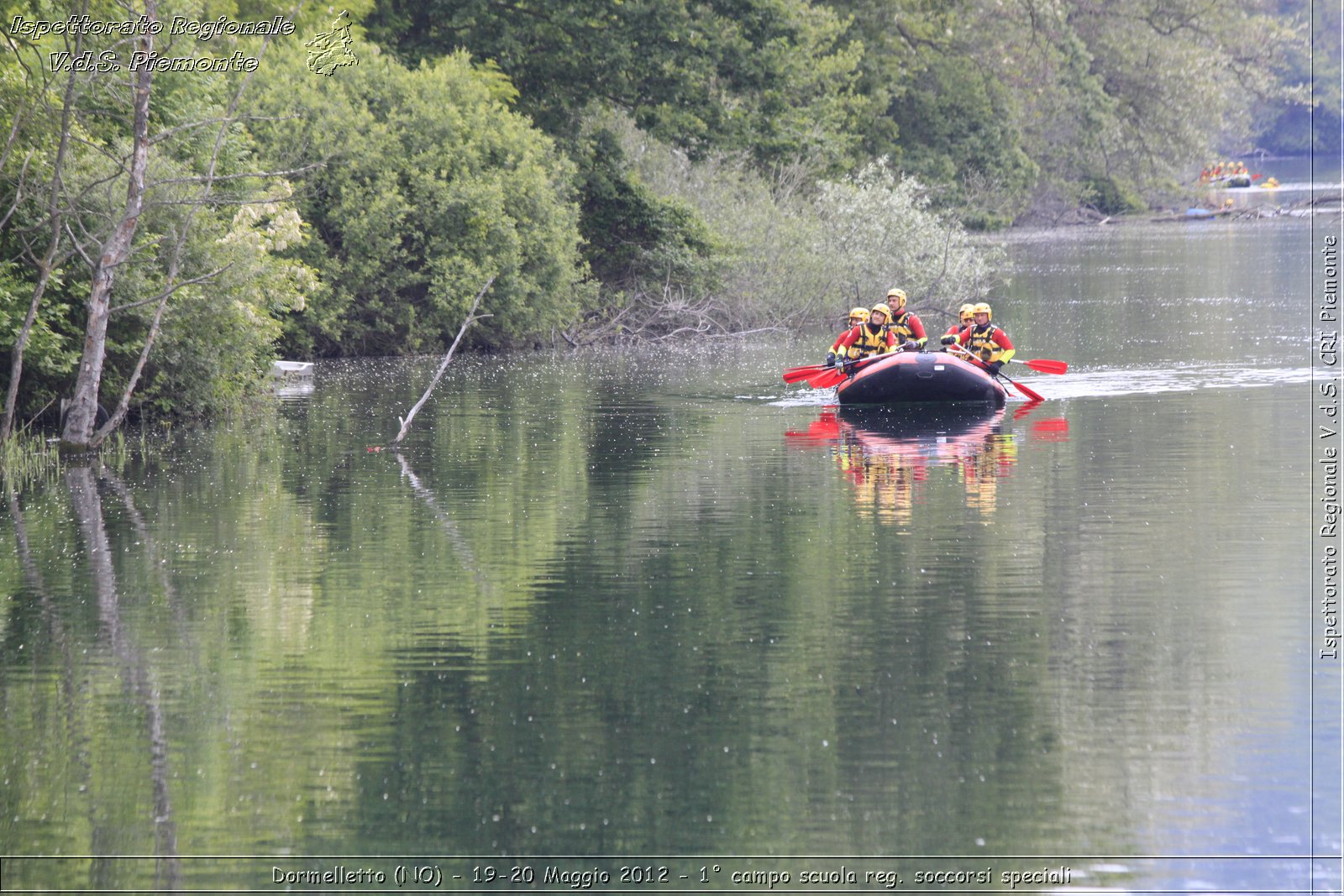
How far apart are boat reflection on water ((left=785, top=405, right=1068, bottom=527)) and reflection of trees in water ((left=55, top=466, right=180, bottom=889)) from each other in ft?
19.7

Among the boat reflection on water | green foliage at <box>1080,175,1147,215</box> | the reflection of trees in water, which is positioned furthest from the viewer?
green foliage at <box>1080,175,1147,215</box>

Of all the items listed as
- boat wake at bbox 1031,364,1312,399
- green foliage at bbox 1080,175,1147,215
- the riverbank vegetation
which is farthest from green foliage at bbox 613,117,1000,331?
green foliage at bbox 1080,175,1147,215

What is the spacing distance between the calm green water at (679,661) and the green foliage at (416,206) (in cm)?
947

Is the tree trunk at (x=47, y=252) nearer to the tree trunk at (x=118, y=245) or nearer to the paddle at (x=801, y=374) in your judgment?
the tree trunk at (x=118, y=245)

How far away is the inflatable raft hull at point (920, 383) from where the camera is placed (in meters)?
21.6

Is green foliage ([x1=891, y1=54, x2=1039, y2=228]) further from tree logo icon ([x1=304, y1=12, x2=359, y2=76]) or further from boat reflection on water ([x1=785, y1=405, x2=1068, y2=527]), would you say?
boat reflection on water ([x1=785, y1=405, x2=1068, y2=527])

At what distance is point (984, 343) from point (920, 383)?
1796 mm

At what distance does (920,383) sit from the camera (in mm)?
21828

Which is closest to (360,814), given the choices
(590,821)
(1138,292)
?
(590,821)

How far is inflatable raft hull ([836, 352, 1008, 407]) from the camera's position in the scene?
21578 mm

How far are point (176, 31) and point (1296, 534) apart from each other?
48.0ft

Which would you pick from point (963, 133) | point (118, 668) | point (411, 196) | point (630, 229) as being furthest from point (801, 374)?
point (963, 133)

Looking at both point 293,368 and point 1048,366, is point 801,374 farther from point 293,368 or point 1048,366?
point 293,368

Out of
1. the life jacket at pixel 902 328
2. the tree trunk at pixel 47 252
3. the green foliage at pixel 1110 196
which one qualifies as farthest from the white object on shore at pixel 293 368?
the green foliage at pixel 1110 196
